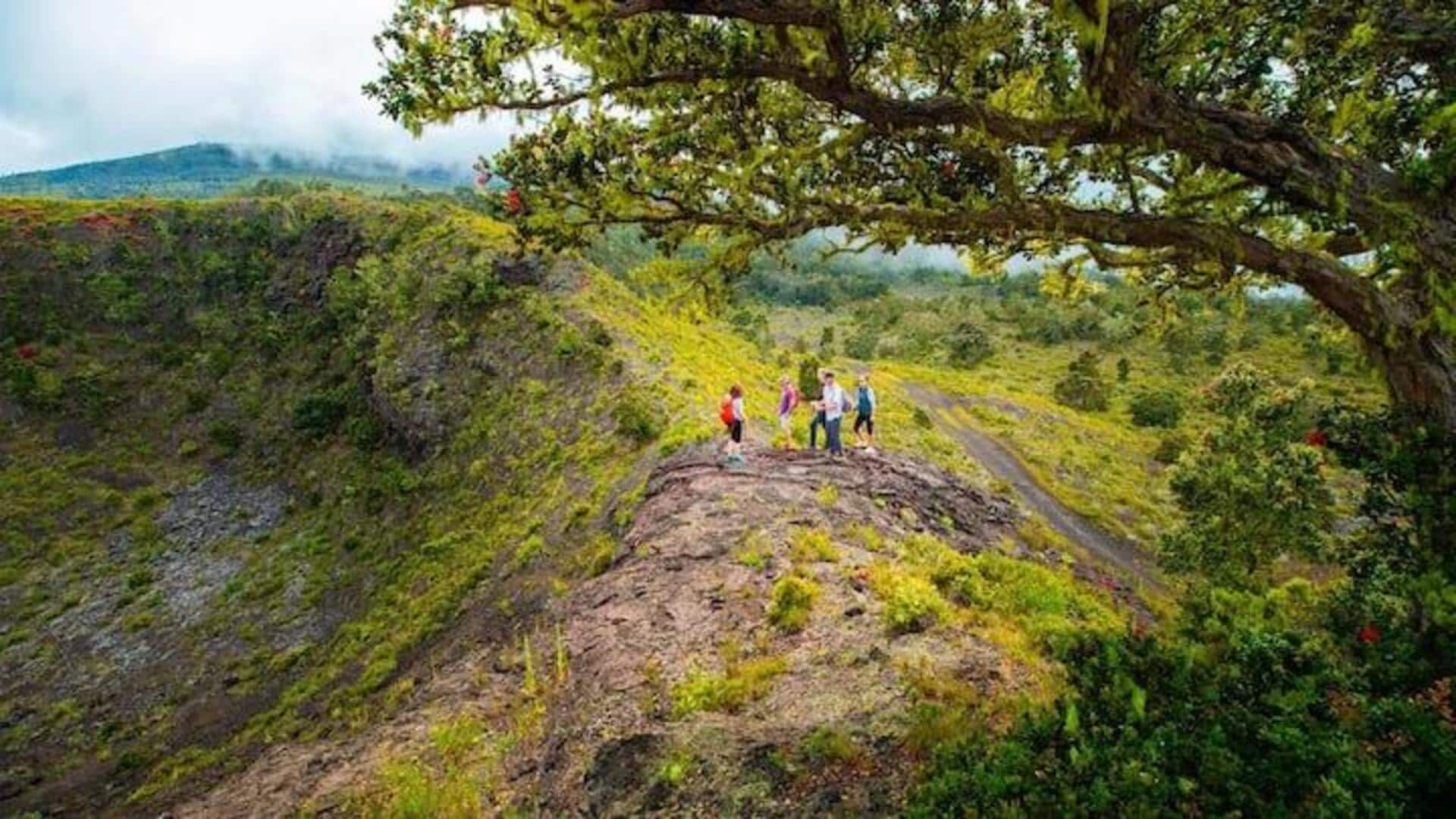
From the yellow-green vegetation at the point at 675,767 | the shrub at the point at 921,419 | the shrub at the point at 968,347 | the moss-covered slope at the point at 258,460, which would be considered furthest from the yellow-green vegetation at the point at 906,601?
the shrub at the point at 968,347

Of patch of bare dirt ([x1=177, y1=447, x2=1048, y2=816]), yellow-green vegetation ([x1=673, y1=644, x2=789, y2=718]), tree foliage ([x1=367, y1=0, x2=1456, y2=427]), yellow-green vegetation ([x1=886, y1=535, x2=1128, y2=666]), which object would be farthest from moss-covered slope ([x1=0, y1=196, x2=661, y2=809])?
tree foliage ([x1=367, y1=0, x2=1456, y2=427])

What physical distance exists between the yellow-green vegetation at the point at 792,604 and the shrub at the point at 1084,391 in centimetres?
5967

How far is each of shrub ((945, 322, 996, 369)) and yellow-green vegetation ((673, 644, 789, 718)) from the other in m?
80.2

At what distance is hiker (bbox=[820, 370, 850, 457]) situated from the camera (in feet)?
71.7

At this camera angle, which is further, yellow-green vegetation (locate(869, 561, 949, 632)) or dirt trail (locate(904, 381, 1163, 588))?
dirt trail (locate(904, 381, 1163, 588))

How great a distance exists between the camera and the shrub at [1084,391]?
67125 mm

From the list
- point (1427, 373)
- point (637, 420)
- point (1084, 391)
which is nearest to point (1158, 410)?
point (1084, 391)

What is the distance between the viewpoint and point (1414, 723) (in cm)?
556

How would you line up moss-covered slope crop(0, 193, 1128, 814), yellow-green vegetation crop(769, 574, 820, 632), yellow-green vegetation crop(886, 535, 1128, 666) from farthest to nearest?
1. yellow-green vegetation crop(769, 574, 820, 632)
2. yellow-green vegetation crop(886, 535, 1128, 666)
3. moss-covered slope crop(0, 193, 1128, 814)

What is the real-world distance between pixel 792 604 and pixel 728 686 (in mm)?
2312

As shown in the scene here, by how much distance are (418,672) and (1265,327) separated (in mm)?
100767

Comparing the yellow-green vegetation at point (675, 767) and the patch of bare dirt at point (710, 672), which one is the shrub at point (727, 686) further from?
the yellow-green vegetation at point (675, 767)

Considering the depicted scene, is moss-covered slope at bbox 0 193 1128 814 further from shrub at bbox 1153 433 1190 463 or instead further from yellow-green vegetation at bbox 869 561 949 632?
shrub at bbox 1153 433 1190 463

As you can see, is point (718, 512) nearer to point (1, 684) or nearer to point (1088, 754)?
point (1088, 754)
